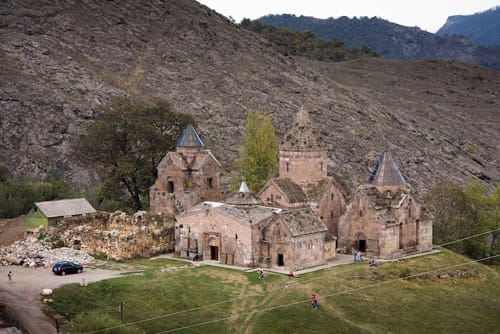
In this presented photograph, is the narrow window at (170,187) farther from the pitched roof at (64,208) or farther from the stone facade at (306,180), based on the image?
the stone facade at (306,180)

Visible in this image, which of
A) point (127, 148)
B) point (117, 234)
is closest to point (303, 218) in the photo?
point (117, 234)

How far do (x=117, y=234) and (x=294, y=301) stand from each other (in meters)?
14.6

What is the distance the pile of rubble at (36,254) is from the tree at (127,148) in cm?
1350

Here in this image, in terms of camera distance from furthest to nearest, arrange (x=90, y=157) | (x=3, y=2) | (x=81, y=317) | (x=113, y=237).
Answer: (x=3, y=2) < (x=90, y=157) < (x=113, y=237) < (x=81, y=317)

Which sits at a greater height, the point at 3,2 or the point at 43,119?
the point at 3,2

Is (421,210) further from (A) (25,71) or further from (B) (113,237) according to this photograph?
(A) (25,71)

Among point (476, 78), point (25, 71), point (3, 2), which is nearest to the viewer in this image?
point (25, 71)

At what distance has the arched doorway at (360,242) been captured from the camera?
171ft

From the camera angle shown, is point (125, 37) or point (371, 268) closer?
point (371, 268)

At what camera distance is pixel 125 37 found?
373 ft

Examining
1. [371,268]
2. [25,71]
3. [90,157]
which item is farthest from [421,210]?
[25,71]

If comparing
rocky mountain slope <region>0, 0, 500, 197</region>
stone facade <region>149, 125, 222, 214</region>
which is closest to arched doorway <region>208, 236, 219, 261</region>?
stone facade <region>149, 125, 222, 214</region>

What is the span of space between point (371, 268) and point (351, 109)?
65439 millimetres

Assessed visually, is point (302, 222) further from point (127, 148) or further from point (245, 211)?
point (127, 148)
